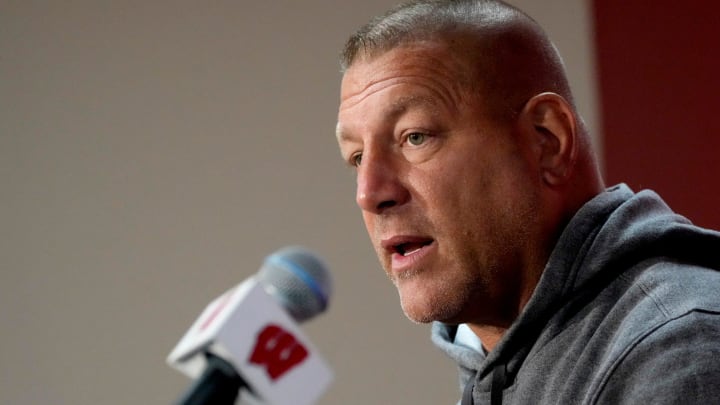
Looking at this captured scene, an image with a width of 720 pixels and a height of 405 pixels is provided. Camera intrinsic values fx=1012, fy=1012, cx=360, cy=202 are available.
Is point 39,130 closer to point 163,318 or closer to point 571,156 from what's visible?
point 163,318

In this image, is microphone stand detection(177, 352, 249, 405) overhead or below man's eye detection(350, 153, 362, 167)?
below

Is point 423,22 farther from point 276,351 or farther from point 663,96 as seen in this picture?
point 663,96

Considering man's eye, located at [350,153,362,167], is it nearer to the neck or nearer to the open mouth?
the open mouth

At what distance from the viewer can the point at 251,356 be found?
82 cm

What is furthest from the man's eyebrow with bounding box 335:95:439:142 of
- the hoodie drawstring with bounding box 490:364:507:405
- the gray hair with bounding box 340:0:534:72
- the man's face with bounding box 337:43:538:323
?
the hoodie drawstring with bounding box 490:364:507:405

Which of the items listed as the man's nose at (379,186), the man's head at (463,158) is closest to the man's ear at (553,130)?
the man's head at (463,158)

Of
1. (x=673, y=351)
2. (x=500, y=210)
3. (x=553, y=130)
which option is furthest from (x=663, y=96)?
(x=673, y=351)

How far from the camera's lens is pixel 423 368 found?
3117 millimetres

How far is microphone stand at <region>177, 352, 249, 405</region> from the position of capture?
802 mm

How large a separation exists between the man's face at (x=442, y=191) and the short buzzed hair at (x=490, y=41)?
0.12 ft

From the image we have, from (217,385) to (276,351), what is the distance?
6cm

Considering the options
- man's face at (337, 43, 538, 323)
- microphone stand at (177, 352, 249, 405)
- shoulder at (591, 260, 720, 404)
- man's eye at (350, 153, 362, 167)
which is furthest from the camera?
man's eye at (350, 153, 362, 167)

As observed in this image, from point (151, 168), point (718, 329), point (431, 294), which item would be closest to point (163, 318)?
point (151, 168)

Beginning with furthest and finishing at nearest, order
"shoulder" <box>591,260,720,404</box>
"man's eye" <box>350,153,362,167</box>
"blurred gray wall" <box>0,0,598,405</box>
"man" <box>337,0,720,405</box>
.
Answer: "blurred gray wall" <box>0,0,598,405</box>
"man's eye" <box>350,153,362,167</box>
"man" <box>337,0,720,405</box>
"shoulder" <box>591,260,720,404</box>
